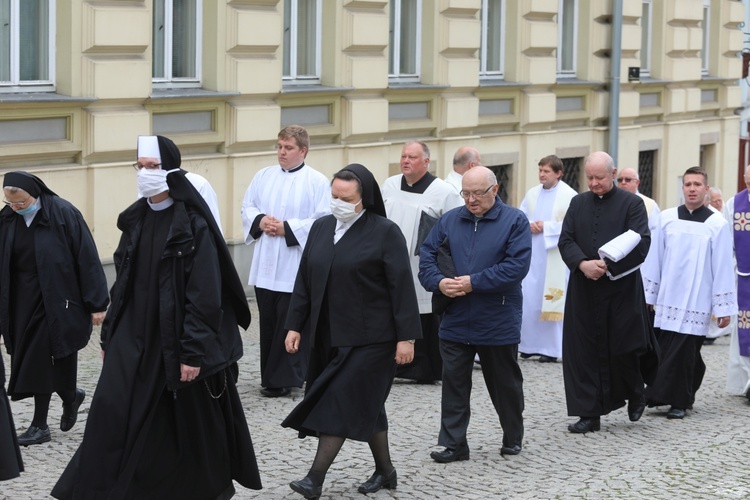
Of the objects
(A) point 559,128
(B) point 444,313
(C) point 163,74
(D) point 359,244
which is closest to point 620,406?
(B) point 444,313

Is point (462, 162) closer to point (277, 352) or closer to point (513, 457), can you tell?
point (277, 352)

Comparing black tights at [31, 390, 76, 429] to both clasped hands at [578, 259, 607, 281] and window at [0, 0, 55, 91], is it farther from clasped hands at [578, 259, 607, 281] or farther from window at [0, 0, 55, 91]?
window at [0, 0, 55, 91]

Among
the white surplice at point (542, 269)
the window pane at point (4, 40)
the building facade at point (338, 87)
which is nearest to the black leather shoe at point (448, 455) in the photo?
the white surplice at point (542, 269)

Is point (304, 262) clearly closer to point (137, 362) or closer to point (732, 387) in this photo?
point (137, 362)

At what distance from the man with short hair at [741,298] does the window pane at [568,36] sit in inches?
444

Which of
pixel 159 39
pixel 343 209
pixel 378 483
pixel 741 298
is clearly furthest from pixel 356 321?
pixel 159 39

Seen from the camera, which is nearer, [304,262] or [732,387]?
[304,262]

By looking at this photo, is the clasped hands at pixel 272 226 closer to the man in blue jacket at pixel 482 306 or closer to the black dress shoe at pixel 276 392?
the black dress shoe at pixel 276 392

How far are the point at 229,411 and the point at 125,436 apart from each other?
53 centimetres

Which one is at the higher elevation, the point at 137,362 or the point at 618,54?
the point at 618,54

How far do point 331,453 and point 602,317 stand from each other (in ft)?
9.25

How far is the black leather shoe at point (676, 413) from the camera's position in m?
10.5

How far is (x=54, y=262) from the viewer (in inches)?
348

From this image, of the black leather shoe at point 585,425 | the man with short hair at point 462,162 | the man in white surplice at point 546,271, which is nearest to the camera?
the black leather shoe at point 585,425
